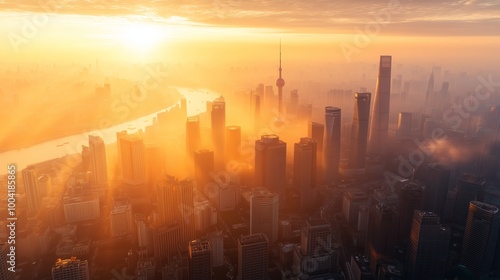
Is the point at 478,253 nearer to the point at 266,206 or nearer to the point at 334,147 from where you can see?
the point at 266,206

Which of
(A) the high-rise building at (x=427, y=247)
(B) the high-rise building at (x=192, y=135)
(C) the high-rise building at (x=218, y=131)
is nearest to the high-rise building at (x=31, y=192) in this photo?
(B) the high-rise building at (x=192, y=135)

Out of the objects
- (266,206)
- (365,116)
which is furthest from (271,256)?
(365,116)

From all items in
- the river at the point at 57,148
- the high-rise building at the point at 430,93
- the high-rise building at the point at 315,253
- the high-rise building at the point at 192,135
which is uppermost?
the high-rise building at the point at 430,93

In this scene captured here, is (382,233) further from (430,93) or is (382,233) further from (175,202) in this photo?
(430,93)

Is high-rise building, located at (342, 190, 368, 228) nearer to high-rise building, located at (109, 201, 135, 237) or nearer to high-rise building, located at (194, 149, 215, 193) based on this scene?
high-rise building, located at (194, 149, 215, 193)

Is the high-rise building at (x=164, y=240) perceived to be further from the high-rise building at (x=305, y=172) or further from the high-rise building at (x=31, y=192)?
the high-rise building at (x=305, y=172)

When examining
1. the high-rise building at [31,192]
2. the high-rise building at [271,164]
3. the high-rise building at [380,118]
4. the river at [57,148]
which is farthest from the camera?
the high-rise building at [380,118]

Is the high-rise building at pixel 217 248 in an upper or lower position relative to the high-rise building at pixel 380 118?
lower
